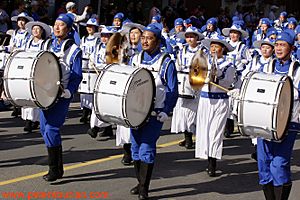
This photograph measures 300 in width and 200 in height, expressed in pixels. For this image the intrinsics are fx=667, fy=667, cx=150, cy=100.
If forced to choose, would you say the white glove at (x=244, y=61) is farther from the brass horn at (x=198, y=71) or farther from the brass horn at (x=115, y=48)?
the brass horn at (x=115, y=48)

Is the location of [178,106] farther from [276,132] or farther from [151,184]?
[276,132]

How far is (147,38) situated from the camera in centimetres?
691

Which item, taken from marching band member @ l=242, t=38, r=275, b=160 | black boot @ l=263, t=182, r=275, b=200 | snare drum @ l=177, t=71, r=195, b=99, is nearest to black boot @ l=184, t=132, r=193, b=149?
snare drum @ l=177, t=71, r=195, b=99

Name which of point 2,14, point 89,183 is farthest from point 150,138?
point 2,14

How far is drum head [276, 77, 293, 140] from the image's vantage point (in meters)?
6.05

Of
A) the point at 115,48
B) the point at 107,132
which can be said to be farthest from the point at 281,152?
the point at 107,132

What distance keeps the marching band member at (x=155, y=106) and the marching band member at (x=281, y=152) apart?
1.07 metres

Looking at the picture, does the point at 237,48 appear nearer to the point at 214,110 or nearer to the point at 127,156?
the point at 214,110

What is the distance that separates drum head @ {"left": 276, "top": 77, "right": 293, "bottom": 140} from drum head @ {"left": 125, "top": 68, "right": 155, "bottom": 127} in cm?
130

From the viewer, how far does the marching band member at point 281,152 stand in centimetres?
630

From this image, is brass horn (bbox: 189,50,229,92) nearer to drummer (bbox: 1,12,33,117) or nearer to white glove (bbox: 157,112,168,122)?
white glove (bbox: 157,112,168,122)

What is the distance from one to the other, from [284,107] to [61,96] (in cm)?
243

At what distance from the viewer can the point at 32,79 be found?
22.4ft

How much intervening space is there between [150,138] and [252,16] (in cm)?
1884
